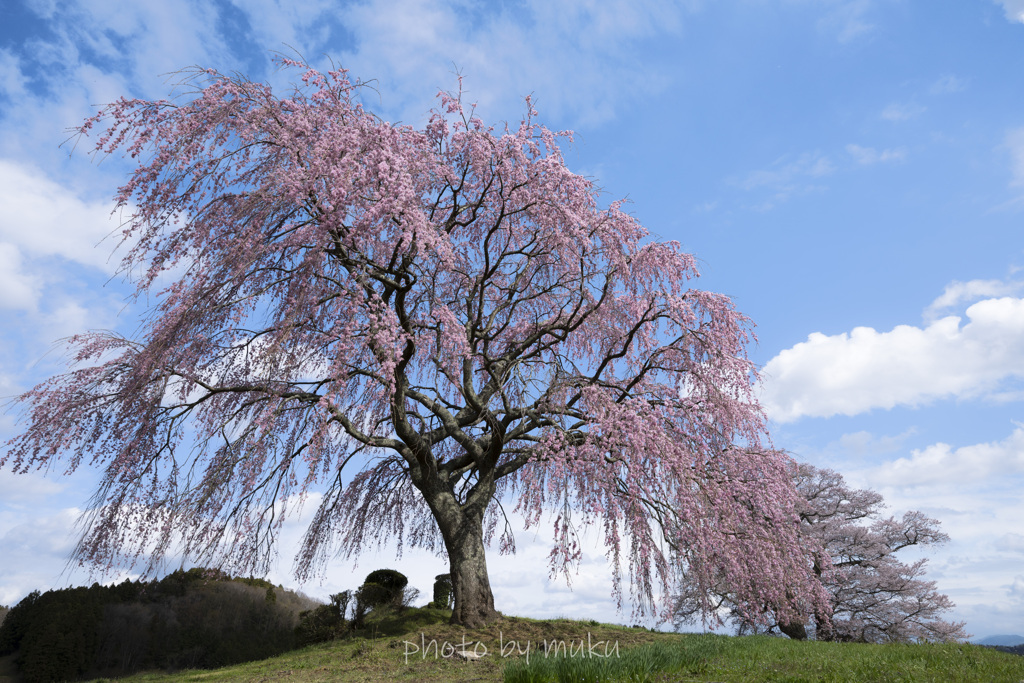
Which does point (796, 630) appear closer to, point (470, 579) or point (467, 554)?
point (470, 579)

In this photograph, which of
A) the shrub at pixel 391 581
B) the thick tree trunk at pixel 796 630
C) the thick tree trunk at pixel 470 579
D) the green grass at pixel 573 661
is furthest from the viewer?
the thick tree trunk at pixel 796 630

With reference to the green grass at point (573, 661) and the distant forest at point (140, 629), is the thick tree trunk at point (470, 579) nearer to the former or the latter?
the green grass at point (573, 661)

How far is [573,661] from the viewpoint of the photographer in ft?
23.4

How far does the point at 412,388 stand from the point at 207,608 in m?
8.45

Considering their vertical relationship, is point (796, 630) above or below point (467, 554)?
below

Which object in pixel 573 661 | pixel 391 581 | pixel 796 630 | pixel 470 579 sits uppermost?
pixel 391 581

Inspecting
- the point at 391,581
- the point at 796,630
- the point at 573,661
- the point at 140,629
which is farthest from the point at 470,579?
the point at 796,630

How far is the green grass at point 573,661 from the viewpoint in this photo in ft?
23.7

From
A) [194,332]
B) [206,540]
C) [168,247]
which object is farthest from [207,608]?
[168,247]

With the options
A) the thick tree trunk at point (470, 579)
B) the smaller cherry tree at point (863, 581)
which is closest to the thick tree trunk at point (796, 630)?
the smaller cherry tree at point (863, 581)

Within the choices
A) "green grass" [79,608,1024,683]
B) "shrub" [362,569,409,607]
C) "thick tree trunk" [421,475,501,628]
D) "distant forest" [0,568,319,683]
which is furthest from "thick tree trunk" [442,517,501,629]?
"distant forest" [0,568,319,683]

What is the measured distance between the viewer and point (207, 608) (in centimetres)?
1570

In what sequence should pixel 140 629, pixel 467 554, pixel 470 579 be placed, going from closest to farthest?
pixel 470 579
pixel 467 554
pixel 140 629

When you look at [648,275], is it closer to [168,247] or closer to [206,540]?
[168,247]
